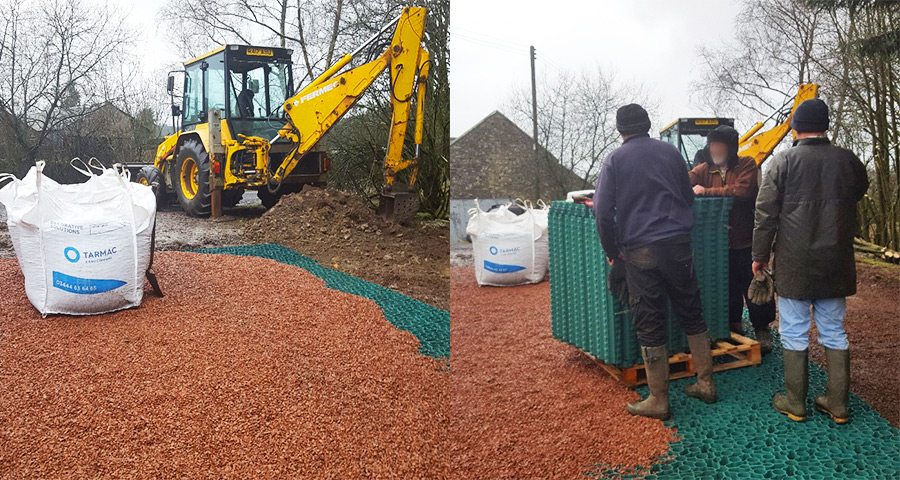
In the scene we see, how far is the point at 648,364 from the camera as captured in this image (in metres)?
2.09

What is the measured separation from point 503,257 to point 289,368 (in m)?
1.88

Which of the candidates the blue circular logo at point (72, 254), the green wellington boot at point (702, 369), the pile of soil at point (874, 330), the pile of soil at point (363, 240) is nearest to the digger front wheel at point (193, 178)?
the pile of soil at point (363, 240)

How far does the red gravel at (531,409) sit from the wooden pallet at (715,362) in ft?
0.13

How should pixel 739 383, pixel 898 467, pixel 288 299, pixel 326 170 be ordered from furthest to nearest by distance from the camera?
pixel 326 170
pixel 288 299
pixel 739 383
pixel 898 467

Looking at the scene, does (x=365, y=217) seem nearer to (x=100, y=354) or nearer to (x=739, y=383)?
(x=100, y=354)

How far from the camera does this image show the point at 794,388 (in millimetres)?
1883

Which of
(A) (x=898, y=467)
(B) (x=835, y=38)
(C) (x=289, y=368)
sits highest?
(B) (x=835, y=38)

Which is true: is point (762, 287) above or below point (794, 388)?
above

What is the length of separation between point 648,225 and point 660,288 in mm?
204

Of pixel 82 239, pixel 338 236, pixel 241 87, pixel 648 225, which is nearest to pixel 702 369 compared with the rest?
pixel 648 225

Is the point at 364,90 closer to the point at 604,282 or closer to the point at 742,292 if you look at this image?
the point at 604,282

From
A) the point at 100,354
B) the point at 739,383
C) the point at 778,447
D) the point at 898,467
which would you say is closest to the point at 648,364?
the point at 739,383

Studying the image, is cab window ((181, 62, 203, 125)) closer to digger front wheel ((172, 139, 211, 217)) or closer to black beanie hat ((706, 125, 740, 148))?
digger front wheel ((172, 139, 211, 217))

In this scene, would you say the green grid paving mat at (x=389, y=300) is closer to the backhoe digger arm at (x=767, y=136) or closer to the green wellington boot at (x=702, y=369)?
the green wellington boot at (x=702, y=369)
